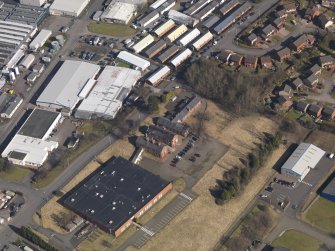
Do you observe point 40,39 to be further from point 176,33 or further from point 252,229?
point 252,229

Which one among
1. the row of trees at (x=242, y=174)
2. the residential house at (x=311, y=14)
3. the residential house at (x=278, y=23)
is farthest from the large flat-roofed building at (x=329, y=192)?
the residential house at (x=311, y=14)


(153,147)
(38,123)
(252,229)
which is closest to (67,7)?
(38,123)

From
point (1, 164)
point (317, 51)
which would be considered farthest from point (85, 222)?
point (317, 51)

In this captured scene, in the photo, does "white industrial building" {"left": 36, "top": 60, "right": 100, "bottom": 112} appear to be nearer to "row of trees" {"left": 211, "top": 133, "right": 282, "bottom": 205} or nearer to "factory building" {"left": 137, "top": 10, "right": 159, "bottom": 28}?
"factory building" {"left": 137, "top": 10, "right": 159, "bottom": 28}

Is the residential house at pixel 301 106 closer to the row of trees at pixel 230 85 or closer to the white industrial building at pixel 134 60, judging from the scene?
the row of trees at pixel 230 85

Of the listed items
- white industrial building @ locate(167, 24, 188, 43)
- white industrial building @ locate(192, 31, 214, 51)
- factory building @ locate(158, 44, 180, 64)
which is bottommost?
white industrial building @ locate(192, 31, 214, 51)

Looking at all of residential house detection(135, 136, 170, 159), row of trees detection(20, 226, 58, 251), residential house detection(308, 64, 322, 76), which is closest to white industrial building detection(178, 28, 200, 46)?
residential house detection(308, 64, 322, 76)

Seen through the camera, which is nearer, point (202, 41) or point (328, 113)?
point (328, 113)
